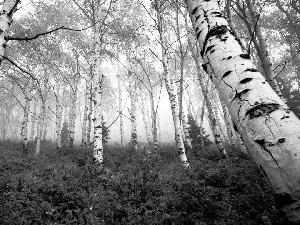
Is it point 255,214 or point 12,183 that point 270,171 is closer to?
point 255,214

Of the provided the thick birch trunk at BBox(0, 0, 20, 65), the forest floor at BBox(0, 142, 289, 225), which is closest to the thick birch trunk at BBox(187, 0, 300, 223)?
the forest floor at BBox(0, 142, 289, 225)

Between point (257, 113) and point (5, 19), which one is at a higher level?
point (5, 19)

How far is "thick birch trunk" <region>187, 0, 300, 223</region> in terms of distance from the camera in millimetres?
1164

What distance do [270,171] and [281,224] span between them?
2704 millimetres

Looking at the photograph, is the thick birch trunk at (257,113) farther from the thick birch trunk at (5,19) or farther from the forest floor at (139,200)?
the thick birch trunk at (5,19)

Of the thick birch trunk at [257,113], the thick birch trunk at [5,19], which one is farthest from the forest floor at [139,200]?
the thick birch trunk at [5,19]

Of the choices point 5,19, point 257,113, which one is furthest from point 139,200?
point 5,19

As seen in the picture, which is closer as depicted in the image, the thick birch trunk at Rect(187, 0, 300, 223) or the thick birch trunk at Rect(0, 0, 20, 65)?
the thick birch trunk at Rect(187, 0, 300, 223)

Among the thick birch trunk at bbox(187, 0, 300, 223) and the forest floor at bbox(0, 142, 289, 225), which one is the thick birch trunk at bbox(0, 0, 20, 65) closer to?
the forest floor at bbox(0, 142, 289, 225)

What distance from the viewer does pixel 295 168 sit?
1127 mm

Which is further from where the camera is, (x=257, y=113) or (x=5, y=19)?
(x=5, y=19)

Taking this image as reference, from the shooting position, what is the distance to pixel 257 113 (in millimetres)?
1359

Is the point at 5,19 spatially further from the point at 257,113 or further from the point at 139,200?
the point at 257,113

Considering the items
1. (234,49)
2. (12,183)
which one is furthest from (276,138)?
(12,183)
